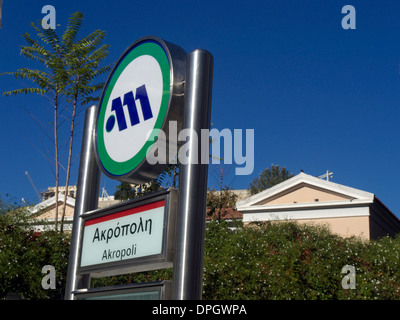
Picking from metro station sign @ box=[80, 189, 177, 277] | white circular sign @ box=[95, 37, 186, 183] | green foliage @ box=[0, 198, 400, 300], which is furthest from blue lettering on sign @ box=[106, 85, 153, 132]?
green foliage @ box=[0, 198, 400, 300]

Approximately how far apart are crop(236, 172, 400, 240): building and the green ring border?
22.7 m

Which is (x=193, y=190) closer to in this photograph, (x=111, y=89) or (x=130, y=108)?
(x=130, y=108)

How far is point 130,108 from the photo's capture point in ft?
10.7

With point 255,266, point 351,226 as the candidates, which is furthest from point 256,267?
point 351,226

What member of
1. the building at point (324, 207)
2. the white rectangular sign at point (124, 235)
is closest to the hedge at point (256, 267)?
the building at point (324, 207)

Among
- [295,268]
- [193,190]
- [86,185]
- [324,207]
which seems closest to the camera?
[193,190]

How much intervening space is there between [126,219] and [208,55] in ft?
3.63

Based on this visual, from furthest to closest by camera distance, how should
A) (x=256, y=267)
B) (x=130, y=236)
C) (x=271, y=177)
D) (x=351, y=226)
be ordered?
(x=271, y=177) → (x=351, y=226) → (x=256, y=267) → (x=130, y=236)

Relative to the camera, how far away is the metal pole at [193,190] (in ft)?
8.27

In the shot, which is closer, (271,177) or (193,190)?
(193,190)

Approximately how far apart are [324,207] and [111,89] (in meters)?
25.1
